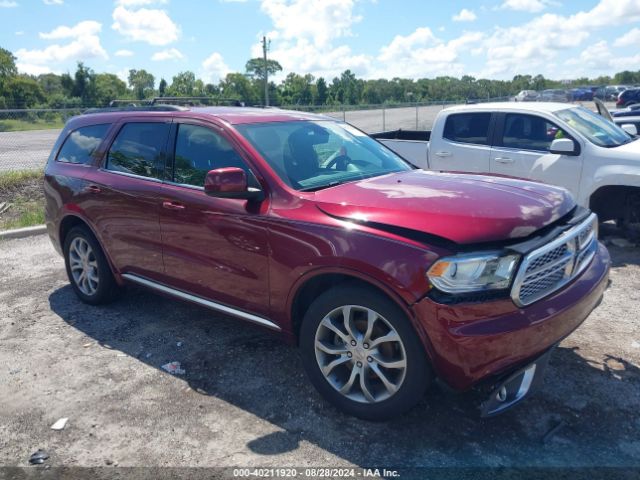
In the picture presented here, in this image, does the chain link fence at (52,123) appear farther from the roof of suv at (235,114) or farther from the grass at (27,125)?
the roof of suv at (235,114)

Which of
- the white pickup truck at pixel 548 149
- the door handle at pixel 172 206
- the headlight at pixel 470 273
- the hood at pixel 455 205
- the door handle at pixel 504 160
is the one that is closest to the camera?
the headlight at pixel 470 273

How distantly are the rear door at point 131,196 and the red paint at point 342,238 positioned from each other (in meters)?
0.01

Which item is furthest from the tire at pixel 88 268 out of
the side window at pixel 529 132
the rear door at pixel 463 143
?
the side window at pixel 529 132

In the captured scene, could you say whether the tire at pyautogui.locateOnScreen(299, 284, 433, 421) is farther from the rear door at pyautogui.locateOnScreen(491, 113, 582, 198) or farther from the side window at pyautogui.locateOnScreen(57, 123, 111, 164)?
the rear door at pyautogui.locateOnScreen(491, 113, 582, 198)

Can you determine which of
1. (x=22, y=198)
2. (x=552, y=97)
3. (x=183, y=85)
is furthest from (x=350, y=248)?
(x=183, y=85)

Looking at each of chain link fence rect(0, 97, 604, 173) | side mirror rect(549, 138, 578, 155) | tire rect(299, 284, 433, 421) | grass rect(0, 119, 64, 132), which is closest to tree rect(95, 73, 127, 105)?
grass rect(0, 119, 64, 132)

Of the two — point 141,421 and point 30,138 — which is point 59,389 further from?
point 30,138

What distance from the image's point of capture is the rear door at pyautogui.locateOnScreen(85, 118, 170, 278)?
4340 millimetres

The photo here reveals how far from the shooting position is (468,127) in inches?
291

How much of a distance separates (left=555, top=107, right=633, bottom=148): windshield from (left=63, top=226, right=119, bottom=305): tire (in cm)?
559

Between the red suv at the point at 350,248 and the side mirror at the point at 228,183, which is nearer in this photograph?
the red suv at the point at 350,248

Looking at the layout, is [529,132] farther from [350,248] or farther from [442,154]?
[350,248]

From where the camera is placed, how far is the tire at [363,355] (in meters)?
2.92

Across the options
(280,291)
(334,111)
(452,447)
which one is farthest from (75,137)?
(334,111)
